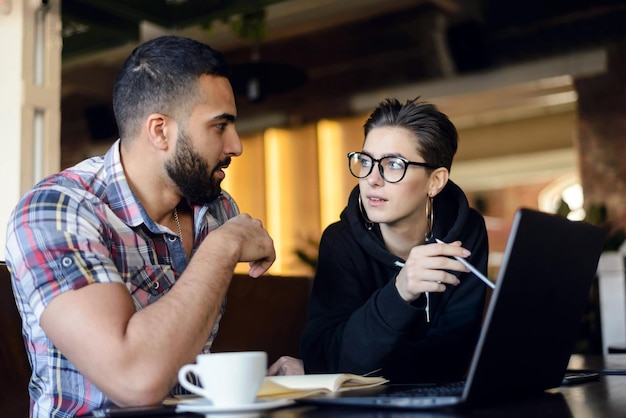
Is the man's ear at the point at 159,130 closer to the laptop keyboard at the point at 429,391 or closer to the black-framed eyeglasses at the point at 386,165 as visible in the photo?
the black-framed eyeglasses at the point at 386,165

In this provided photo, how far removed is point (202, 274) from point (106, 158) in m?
0.37

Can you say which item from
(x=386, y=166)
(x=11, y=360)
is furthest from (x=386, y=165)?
(x=11, y=360)

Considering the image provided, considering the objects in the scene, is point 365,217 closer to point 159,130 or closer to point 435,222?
point 435,222

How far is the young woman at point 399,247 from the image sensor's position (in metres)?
1.45

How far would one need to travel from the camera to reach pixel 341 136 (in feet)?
23.7

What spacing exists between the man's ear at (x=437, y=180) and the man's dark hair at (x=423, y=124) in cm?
1

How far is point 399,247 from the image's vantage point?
1.61 metres

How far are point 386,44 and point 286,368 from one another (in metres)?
5.19

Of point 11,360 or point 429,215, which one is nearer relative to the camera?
point 11,360

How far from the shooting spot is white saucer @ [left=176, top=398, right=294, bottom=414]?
81 cm

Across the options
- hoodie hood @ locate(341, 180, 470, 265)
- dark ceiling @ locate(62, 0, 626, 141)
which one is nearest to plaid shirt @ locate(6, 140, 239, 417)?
hoodie hood @ locate(341, 180, 470, 265)

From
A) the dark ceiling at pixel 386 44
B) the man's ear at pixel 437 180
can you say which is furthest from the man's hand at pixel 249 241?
the dark ceiling at pixel 386 44

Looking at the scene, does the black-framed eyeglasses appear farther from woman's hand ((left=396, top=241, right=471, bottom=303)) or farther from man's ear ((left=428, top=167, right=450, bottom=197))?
woman's hand ((left=396, top=241, right=471, bottom=303))

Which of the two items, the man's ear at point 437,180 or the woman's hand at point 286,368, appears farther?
the man's ear at point 437,180
